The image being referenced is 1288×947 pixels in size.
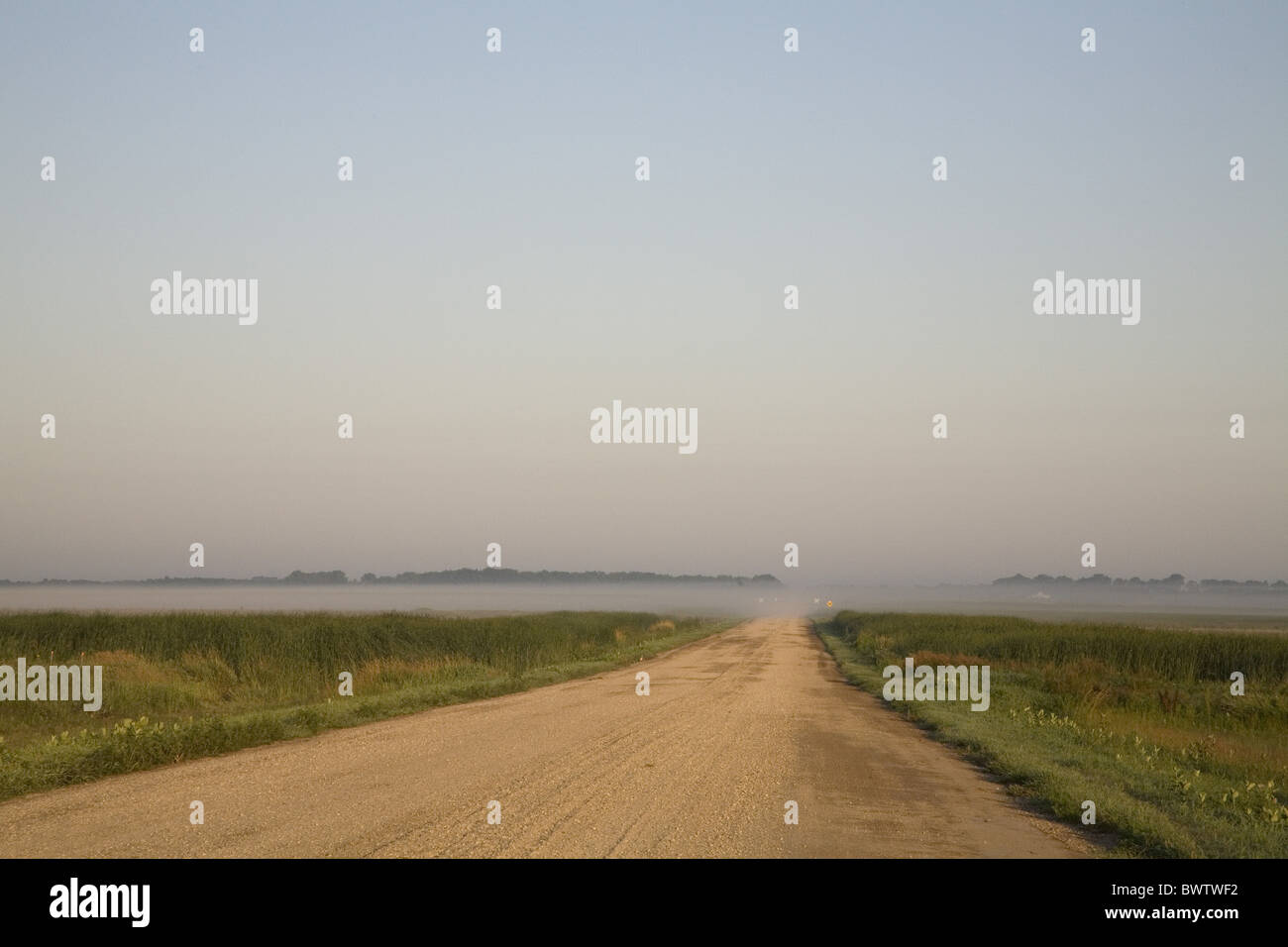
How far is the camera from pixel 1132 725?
22359mm

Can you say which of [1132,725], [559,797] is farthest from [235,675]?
[1132,725]

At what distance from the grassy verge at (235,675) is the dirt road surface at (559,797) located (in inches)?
32.3

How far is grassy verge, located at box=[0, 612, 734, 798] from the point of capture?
1424 cm

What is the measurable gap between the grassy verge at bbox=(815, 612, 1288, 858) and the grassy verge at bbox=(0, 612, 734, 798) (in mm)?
11764

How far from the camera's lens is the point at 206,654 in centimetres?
2958

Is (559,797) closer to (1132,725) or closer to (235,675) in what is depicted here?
(1132,725)

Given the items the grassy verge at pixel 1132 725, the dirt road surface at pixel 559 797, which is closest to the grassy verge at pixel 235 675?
the dirt road surface at pixel 559 797

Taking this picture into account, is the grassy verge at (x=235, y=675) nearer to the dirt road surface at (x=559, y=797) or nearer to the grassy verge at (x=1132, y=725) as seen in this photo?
the dirt road surface at (x=559, y=797)

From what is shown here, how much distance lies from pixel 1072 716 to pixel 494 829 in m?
17.7

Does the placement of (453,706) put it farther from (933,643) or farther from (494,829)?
(933,643)

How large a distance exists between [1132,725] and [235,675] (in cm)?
2350
